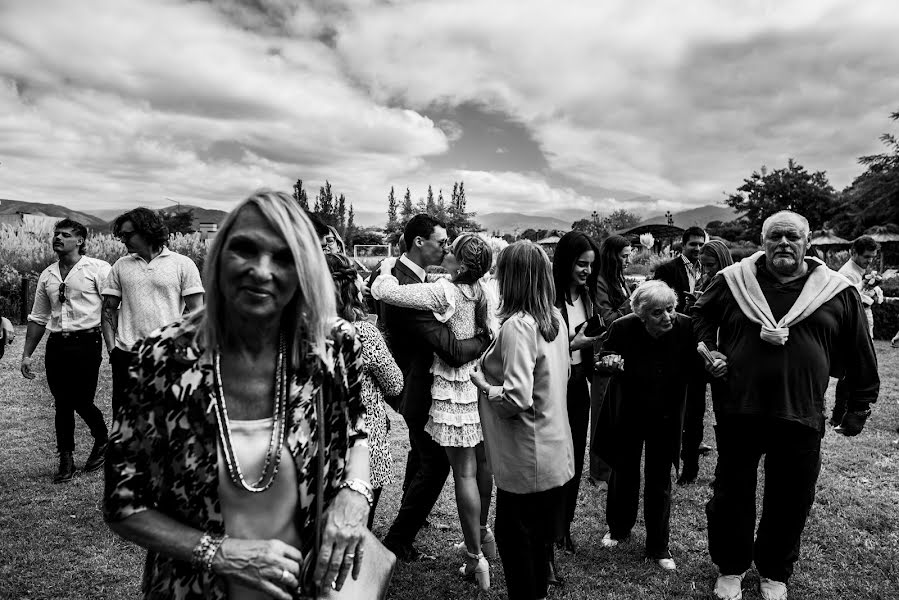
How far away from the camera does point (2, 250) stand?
575 inches

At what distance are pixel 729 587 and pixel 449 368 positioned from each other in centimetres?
222

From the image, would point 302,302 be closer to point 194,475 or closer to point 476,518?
Result: point 194,475

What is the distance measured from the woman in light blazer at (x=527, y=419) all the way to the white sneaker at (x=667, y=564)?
1231 mm

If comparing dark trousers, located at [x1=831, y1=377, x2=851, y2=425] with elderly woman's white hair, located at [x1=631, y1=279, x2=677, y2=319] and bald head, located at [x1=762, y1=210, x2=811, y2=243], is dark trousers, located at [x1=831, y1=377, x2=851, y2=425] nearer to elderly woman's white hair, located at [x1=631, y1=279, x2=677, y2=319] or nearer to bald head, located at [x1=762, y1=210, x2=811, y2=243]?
bald head, located at [x1=762, y1=210, x2=811, y2=243]

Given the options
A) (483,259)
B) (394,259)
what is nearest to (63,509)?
(394,259)

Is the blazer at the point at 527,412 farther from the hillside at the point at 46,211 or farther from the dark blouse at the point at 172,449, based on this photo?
the hillside at the point at 46,211

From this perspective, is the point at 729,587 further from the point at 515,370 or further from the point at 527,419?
the point at 515,370

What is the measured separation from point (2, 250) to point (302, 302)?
17.2 metres

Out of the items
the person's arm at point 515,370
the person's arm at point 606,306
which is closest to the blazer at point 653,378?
the person's arm at point 606,306

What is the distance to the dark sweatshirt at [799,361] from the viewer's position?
129 inches

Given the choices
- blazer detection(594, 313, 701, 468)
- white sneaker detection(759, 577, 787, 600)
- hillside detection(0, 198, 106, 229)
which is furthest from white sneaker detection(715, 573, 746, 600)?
hillside detection(0, 198, 106, 229)

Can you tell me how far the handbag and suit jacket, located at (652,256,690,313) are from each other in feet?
16.5

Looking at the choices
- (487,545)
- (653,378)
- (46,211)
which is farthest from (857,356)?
(46,211)

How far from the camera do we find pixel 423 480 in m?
3.72
